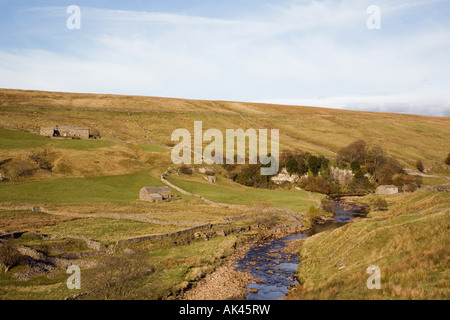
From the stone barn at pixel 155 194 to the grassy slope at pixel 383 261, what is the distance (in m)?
34.9

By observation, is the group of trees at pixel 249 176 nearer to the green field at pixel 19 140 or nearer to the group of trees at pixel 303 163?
the group of trees at pixel 303 163

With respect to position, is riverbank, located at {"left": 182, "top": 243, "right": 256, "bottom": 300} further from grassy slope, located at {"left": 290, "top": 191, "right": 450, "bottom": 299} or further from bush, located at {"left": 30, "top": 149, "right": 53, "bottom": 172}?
bush, located at {"left": 30, "top": 149, "right": 53, "bottom": 172}

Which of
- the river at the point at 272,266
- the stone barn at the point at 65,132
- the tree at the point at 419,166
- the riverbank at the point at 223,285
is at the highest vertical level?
the stone barn at the point at 65,132

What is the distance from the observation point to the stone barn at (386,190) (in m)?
90.9

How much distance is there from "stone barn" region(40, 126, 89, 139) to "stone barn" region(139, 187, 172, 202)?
163 feet

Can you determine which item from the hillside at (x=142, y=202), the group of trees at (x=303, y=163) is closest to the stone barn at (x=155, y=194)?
the hillside at (x=142, y=202)

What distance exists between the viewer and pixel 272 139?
444 feet

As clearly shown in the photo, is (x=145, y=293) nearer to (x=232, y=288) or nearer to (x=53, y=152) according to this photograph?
(x=232, y=288)

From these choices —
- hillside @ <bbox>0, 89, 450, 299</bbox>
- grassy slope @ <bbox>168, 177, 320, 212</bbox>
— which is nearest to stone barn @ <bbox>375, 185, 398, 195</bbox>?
hillside @ <bbox>0, 89, 450, 299</bbox>

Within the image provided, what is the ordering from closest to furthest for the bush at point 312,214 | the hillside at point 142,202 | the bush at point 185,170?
1. the hillside at point 142,202
2. the bush at point 312,214
3. the bush at point 185,170

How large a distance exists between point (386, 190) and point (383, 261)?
236 feet

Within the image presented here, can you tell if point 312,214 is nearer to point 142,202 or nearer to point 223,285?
point 142,202

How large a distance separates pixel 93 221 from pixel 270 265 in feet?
92.2

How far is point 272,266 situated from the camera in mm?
39000
